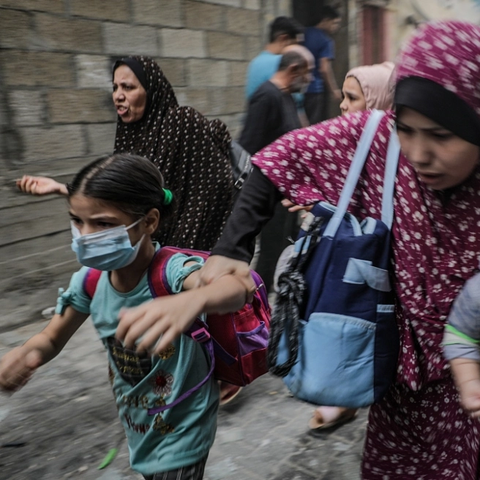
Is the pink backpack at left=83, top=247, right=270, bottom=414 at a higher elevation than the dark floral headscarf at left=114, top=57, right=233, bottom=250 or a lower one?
lower

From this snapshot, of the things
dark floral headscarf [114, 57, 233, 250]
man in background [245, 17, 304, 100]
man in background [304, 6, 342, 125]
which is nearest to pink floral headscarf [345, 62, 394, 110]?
dark floral headscarf [114, 57, 233, 250]

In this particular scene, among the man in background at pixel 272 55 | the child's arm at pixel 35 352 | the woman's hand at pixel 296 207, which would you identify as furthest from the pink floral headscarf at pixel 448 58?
the man in background at pixel 272 55

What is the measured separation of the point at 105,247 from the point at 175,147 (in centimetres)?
145

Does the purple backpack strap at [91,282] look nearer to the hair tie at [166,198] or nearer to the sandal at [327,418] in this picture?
the hair tie at [166,198]

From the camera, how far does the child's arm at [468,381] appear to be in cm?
137

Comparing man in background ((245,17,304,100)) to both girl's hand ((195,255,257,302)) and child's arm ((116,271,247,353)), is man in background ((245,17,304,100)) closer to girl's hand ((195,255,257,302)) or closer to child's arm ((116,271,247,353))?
girl's hand ((195,255,257,302))

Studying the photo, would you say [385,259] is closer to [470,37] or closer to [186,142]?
[470,37]

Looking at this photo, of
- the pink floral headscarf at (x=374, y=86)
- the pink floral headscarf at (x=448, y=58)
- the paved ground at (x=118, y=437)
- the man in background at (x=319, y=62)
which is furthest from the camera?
Answer: the man in background at (x=319, y=62)

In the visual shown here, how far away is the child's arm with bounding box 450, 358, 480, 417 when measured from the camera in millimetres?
1367

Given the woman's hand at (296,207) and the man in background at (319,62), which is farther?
the man in background at (319,62)

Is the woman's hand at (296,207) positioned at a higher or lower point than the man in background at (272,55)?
lower

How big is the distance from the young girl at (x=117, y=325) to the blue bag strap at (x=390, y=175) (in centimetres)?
56

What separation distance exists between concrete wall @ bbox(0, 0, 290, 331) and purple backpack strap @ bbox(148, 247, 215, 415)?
260 centimetres

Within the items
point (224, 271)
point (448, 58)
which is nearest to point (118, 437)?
point (224, 271)
